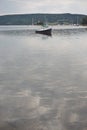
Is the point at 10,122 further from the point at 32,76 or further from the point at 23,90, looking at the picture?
the point at 32,76

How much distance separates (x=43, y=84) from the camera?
66.4ft

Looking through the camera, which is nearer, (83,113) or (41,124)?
(41,124)

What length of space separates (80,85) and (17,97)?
13.1ft

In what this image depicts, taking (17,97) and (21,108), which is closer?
(21,108)

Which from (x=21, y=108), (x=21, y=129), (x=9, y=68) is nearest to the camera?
(x=21, y=129)

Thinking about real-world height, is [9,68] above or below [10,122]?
below

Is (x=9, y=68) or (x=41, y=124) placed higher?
(x=41, y=124)

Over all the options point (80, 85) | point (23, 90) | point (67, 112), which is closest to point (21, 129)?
point (67, 112)

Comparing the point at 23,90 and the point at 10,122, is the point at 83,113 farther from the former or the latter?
the point at 23,90

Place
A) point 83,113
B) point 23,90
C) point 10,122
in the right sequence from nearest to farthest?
1. point 10,122
2. point 83,113
3. point 23,90

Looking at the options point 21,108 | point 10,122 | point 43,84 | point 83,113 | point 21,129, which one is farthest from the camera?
point 43,84

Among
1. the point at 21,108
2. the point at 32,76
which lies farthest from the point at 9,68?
the point at 21,108

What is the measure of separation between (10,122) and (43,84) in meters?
7.66

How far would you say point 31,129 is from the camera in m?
11.8
